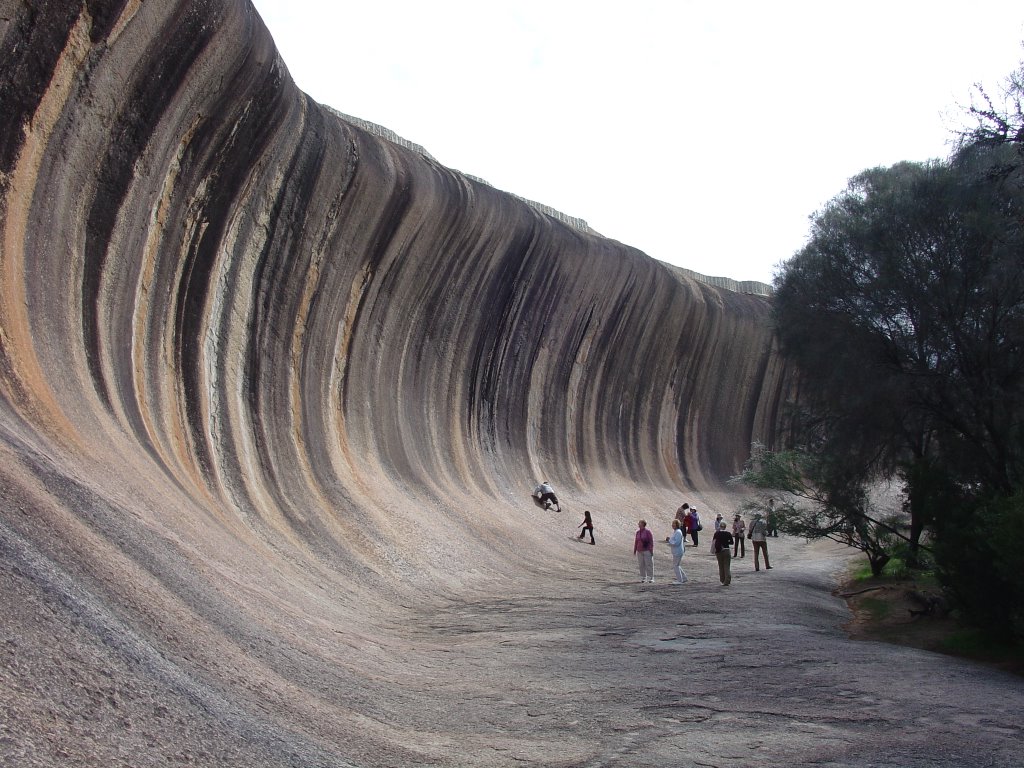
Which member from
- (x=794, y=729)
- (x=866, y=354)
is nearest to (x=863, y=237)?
(x=866, y=354)

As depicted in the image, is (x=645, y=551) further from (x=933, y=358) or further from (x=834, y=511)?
(x=933, y=358)

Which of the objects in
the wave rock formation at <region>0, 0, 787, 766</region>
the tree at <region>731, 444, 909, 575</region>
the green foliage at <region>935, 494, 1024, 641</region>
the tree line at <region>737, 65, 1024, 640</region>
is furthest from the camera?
the tree at <region>731, 444, 909, 575</region>

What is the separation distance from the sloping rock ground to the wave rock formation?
0.15ft

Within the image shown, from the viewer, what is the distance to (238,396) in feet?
46.2

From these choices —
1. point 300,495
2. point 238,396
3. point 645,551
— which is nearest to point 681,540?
point 645,551

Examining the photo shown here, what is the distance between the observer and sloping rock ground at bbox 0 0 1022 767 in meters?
5.86

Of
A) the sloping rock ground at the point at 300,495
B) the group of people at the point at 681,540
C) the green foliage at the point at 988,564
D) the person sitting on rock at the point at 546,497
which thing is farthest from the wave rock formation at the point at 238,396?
the green foliage at the point at 988,564

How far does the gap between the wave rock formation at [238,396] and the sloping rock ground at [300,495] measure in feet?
0.15

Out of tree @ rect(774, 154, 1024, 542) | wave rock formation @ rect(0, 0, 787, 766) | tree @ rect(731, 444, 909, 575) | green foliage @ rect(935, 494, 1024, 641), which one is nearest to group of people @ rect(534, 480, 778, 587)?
tree @ rect(731, 444, 909, 575)

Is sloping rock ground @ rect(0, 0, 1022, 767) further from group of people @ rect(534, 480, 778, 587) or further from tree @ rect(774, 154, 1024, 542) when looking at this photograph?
tree @ rect(774, 154, 1024, 542)

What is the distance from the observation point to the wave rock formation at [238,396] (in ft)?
18.5

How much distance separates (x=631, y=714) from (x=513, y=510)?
14301 millimetres

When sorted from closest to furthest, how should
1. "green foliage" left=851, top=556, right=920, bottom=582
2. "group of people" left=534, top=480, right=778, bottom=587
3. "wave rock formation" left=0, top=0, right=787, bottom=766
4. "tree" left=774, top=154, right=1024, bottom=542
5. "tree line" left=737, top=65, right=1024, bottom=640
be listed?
"wave rock formation" left=0, top=0, right=787, bottom=766, "tree line" left=737, top=65, right=1024, bottom=640, "tree" left=774, top=154, right=1024, bottom=542, "group of people" left=534, top=480, right=778, bottom=587, "green foliage" left=851, top=556, right=920, bottom=582

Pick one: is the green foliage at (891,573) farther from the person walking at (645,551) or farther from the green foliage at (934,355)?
the person walking at (645,551)
